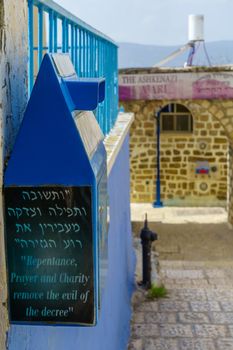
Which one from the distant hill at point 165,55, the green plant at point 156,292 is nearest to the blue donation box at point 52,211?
the green plant at point 156,292

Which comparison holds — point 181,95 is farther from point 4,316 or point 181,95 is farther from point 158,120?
point 4,316

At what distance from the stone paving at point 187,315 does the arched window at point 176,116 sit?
19.8 feet

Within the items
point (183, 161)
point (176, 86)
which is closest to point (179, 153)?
point (183, 161)

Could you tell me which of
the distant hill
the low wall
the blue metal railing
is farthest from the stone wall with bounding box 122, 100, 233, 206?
the blue metal railing

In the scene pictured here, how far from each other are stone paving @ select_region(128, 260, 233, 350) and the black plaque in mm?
4106

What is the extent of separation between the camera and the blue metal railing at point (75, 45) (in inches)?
86.4

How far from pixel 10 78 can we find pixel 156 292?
573 centimetres

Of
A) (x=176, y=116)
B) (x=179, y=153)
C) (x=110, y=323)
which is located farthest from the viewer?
(x=179, y=153)

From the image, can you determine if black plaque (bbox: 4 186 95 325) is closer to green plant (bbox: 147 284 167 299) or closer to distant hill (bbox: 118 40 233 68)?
green plant (bbox: 147 284 167 299)

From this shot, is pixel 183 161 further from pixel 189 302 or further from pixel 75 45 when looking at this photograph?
pixel 75 45

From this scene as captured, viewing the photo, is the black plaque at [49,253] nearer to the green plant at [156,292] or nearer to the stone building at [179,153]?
the green plant at [156,292]

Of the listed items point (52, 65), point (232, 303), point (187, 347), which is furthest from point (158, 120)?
point (52, 65)

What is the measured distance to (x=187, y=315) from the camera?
6.58 metres

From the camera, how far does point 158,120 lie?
13812 millimetres
